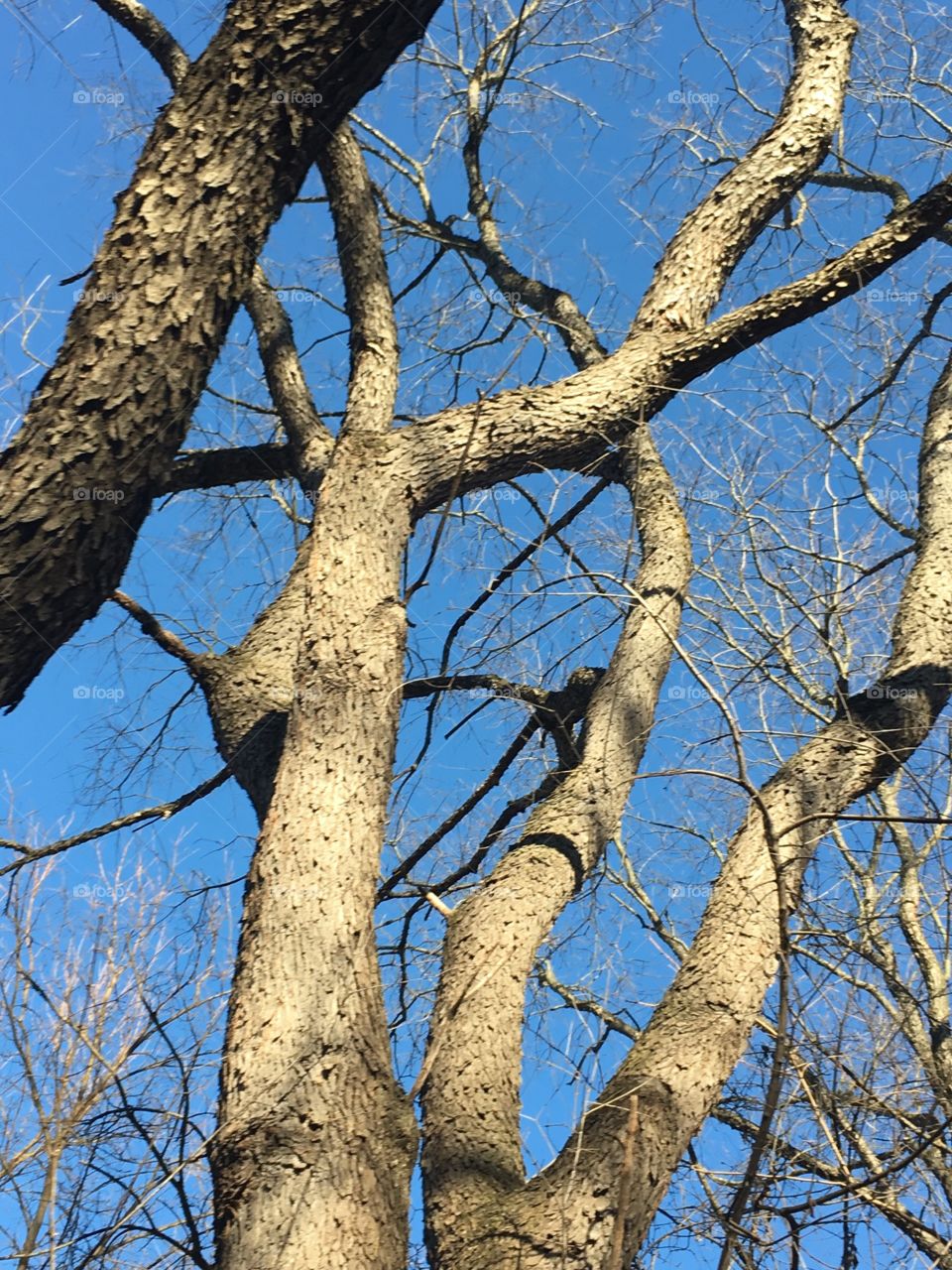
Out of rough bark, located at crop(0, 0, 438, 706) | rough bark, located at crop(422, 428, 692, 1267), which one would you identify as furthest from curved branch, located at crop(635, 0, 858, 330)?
rough bark, located at crop(0, 0, 438, 706)

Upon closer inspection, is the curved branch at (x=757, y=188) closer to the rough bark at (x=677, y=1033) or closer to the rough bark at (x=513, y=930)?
the rough bark at (x=513, y=930)

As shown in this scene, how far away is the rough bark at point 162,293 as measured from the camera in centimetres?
214

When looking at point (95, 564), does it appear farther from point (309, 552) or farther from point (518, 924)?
point (518, 924)

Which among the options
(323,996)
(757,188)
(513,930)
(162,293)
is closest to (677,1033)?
(513,930)

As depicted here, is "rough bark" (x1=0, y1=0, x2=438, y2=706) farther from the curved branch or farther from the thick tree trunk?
the curved branch

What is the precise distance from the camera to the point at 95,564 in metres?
2.20

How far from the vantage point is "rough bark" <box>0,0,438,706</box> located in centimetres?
214

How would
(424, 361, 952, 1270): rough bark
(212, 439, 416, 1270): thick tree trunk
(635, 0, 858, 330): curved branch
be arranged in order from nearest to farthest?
(212, 439, 416, 1270): thick tree trunk → (424, 361, 952, 1270): rough bark → (635, 0, 858, 330): curved branch

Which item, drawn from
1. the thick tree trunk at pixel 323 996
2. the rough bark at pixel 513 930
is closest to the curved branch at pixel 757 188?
the rough bark at pixel 513 930

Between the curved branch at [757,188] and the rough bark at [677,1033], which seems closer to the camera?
the rough bark at [677,1033]

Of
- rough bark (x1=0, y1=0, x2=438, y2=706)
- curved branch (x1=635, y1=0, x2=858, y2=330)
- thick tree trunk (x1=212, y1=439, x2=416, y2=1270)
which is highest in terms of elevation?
curved branch (x1=635, y1=0, x2=858, y2=330)

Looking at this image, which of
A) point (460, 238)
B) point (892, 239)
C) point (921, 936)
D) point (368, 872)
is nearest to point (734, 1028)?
point (368, 872)

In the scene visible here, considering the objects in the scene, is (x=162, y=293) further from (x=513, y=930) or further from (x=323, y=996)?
(x=513, y=930)

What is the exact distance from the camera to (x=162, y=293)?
2.32m
